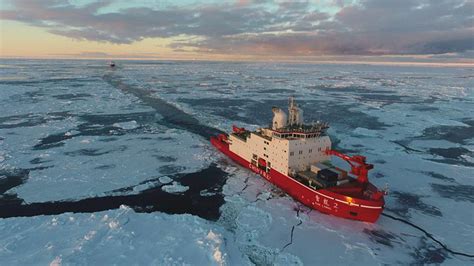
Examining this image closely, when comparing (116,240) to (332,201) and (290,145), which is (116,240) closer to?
(332,201)

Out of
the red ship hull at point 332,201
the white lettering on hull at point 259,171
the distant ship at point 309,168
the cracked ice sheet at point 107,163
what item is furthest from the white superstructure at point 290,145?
→ the cracked ice sheet at point 107,163

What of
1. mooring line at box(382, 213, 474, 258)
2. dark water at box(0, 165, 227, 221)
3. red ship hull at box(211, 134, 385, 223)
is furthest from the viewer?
dark water at box(0, 165, 227, 221)

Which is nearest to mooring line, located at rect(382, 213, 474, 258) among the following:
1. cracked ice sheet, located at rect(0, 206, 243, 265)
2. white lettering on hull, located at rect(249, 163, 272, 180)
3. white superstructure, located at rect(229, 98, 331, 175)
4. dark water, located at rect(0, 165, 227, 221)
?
white superstructure, located at rect(229, 98, 331, 175)

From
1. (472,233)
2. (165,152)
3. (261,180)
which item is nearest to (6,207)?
(165,152)

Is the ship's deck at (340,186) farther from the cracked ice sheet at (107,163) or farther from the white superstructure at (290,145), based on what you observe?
the cracked ice sheet at (107,163)

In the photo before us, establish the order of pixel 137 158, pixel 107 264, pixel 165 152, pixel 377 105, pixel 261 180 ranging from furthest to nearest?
pixel 377 105 < pixel 165 152 < pixel 137 158 < pixel 261 180 < pixel 107 264

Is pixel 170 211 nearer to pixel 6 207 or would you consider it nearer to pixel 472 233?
pixel 6 207

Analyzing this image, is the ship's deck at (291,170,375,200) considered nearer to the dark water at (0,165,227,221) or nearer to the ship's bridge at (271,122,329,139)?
the ship's bridge at (271,122,329,139)
